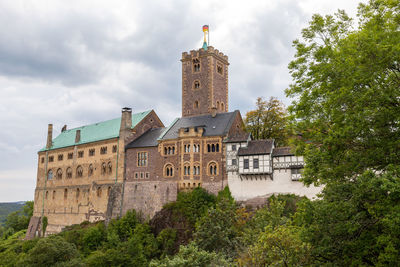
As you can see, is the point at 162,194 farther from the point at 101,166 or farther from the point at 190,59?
the point at 190,59

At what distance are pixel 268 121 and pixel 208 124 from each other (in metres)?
9.03

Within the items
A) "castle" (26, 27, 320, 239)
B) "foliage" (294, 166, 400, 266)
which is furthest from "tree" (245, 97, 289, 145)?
"foliage" (294, 166, 400, 266)

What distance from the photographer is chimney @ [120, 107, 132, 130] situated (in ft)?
182

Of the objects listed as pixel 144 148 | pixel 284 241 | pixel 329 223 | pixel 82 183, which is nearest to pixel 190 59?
pixel 144 148

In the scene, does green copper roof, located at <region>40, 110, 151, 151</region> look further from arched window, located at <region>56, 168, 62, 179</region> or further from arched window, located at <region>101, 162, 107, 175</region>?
arched window, located at <region>56, 168, 62, 179</region>

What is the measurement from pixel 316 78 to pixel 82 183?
160 ft

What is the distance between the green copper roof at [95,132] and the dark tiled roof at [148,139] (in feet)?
7.59

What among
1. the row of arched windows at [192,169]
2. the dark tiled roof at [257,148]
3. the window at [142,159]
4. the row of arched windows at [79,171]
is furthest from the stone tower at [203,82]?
the dark tiled roof at [257,148]

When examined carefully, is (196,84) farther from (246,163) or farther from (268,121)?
(246,163)

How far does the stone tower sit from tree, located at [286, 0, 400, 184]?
38227 millimetres

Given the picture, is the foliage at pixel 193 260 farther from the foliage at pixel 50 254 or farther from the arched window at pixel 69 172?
the arched window at pixel 69 172

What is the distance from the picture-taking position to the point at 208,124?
49594mm

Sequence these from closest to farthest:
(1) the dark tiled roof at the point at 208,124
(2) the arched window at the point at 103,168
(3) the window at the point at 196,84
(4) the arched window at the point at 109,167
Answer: (1) the dark tiled roof at the point at 208,124
(4) the arched window at the point at 109,167
(2) the arched window at the point at 103,168
(3) the window at the point at 196,84

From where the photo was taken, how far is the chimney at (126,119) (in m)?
55.6
